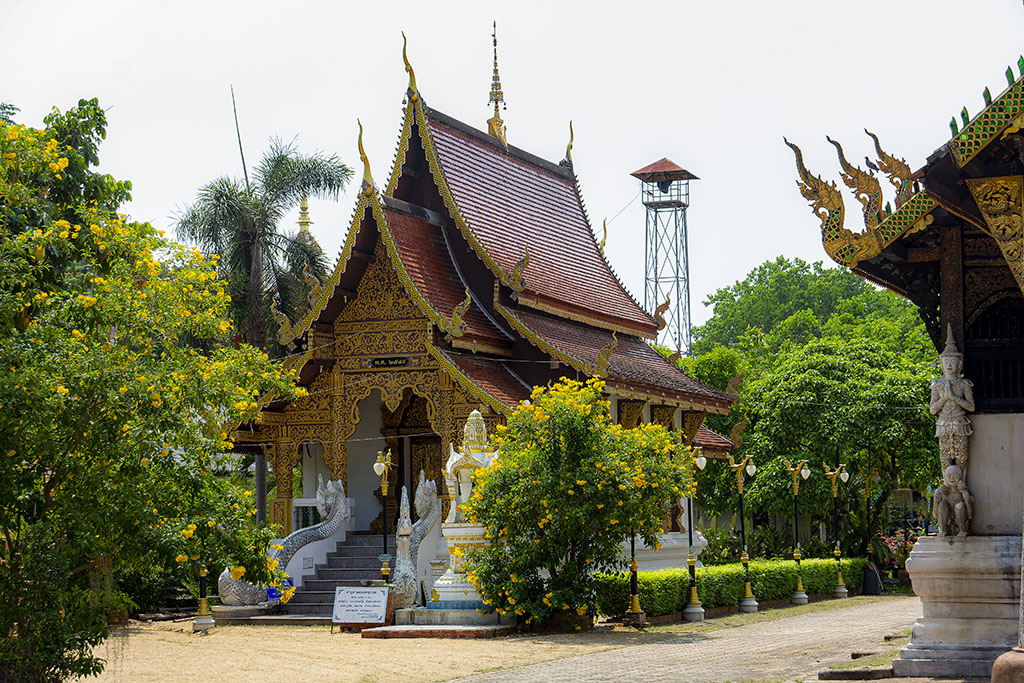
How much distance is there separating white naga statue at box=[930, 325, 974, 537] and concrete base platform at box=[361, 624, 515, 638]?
872 cm

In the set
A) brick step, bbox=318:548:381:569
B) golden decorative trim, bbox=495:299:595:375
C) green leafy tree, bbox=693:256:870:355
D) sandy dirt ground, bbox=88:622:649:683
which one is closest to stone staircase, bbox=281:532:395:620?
brick step, bbox=318:548:381:569

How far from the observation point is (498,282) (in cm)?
2461

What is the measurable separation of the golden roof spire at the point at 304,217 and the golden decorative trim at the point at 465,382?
37.3 ft

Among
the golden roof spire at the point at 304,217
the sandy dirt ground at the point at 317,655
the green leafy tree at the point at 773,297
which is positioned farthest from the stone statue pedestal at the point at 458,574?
the green leafy tree at the point at 773,297

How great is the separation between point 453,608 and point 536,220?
11.9m

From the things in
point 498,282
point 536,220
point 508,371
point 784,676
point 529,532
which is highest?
point 536,220

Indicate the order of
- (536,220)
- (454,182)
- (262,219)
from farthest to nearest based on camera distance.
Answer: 1. (262,219)
2. (536,220)
3. (454,182)

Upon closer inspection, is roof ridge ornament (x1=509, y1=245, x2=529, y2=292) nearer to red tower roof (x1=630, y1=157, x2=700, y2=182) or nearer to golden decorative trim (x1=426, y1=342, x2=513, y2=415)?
golden decorative trim (x1=426, y1=342, x2=513, y2=415)

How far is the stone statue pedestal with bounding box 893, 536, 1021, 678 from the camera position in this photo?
10.1 m

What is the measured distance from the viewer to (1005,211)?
9.71 meters

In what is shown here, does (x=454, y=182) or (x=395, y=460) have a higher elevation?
(x=454, y=182)

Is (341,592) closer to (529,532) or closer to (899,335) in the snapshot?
(529,532)

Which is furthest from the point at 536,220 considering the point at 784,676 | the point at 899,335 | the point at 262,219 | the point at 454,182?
the point at 899,335

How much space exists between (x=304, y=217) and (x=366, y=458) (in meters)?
10.3
